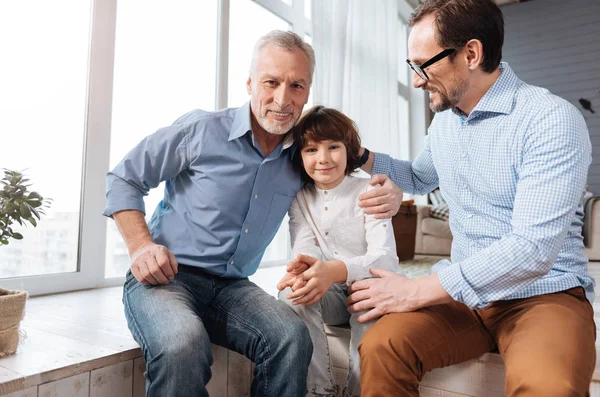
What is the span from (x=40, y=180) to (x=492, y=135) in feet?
6.13

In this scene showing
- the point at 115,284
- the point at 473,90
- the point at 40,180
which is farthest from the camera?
the point at 115,284

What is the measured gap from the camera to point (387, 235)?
4.25 feet

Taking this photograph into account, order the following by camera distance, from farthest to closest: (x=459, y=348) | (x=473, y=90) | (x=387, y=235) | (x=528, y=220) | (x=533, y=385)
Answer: (x=387, y=235)
(x=473, y=90)
(x=459, y=348)
(x=528, y=220)
(x=533, y=385)

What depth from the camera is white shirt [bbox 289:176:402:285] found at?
4.28 feet

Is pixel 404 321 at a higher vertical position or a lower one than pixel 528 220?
lower

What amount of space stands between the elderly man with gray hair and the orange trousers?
23 centimetres

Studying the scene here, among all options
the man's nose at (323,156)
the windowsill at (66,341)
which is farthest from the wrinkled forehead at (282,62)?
the windowsill at (66,341)

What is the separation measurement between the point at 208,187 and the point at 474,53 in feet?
2.60

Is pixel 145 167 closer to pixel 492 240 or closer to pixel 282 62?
pixel 282 62

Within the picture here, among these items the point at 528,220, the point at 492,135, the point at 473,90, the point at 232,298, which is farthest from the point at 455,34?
the point at 232,298

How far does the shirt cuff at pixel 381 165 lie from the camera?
1.56 m

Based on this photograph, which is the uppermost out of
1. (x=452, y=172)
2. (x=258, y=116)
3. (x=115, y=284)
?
(x=258, y=116)

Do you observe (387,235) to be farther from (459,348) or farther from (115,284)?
(115,284)

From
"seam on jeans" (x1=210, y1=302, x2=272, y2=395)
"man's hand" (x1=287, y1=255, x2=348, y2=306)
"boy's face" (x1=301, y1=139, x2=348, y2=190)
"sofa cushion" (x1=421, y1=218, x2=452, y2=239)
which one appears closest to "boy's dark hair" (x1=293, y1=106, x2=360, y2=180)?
"boy's face" (x1=301, y1=139, x2=348, y2=190)
